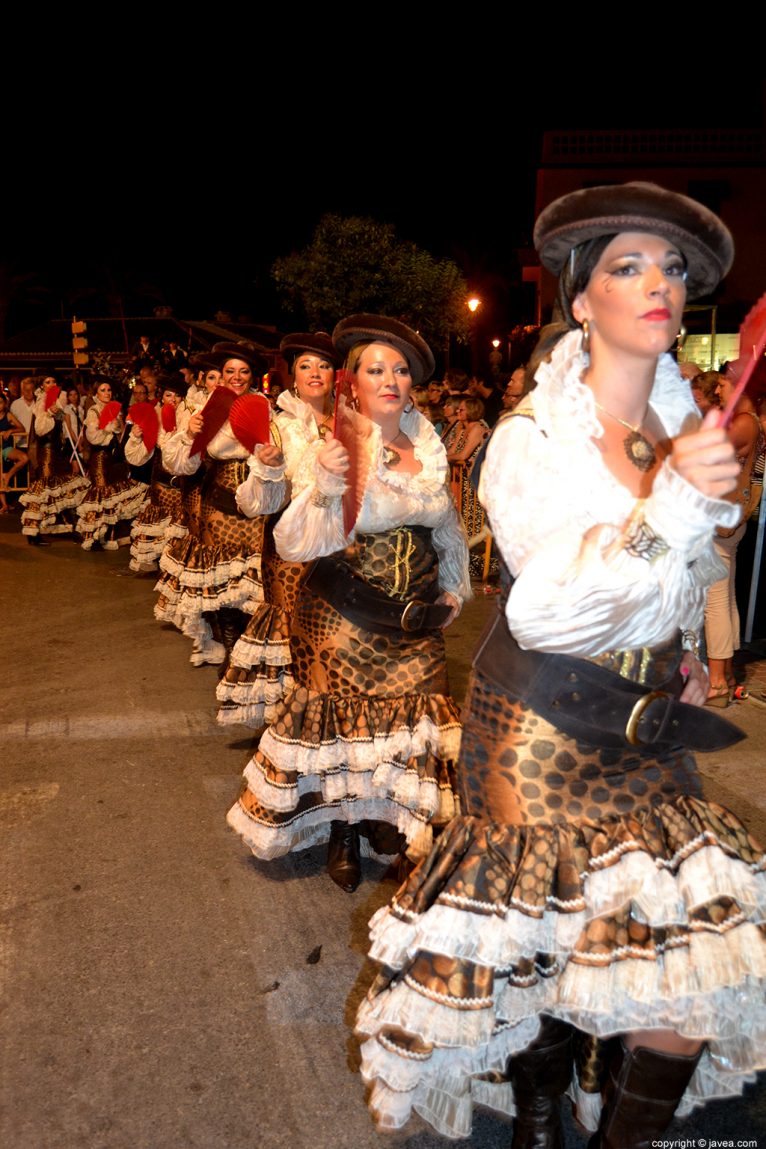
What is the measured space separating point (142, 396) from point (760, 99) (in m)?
19.3

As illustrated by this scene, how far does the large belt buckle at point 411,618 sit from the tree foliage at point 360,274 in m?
17.9

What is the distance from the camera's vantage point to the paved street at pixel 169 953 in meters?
2.84

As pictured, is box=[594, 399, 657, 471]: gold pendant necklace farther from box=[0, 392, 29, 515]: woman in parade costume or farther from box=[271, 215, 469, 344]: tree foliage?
box=[271, 215, 469, 344]: tree foliage

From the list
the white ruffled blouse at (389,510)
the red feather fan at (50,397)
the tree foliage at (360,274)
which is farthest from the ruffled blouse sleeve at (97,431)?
the white ruffled blouse at (389,510)

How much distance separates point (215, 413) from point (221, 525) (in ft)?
2.82

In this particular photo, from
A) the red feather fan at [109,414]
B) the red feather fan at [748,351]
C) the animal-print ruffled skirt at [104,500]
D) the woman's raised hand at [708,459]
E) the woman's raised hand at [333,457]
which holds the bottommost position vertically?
the animal-print ruffled skirt at [104,500]

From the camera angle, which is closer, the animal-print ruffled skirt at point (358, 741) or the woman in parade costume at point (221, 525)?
the animal-print ruffled skirt at point (358, 741)

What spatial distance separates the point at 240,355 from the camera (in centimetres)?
666

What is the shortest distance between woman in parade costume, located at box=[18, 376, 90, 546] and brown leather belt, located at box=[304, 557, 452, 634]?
1101 cm

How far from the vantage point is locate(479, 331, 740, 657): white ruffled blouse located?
6.55 feet

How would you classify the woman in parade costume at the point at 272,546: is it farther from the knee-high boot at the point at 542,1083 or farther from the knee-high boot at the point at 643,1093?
the knee-high boot at the point at 643,1093

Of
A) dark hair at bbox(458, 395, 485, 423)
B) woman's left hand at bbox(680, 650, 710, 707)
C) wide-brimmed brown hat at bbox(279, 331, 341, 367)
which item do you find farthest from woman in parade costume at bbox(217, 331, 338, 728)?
dark hair at bbox(458, 395, 485, 423)

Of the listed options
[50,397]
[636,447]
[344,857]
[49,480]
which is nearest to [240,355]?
[344,857]

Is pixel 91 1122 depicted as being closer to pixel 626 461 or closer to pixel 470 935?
pixel 470 935
